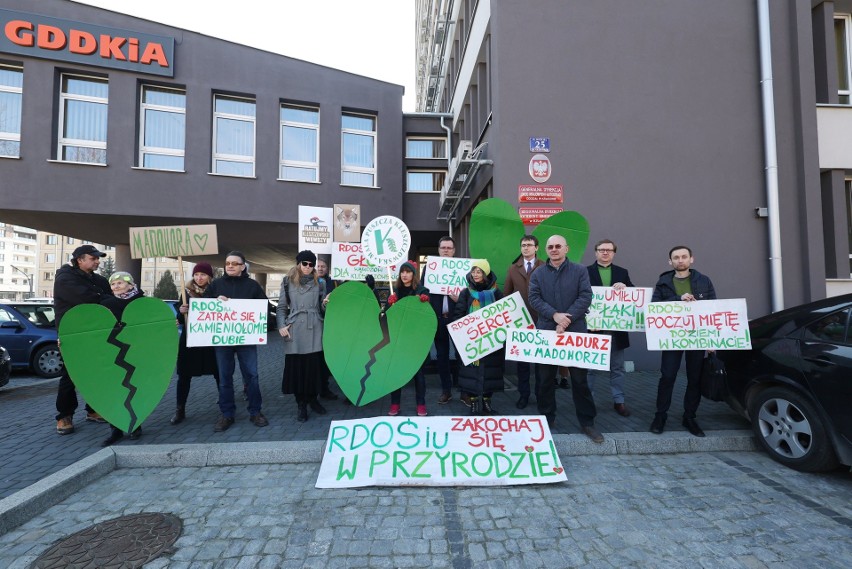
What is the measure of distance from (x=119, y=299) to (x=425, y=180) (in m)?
11.4

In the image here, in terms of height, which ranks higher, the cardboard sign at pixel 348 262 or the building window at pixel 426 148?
the building window at pixel 426 148

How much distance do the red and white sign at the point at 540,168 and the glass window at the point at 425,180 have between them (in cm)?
729

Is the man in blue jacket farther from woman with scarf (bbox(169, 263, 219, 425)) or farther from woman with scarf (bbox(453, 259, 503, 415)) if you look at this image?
woman with scarf (bbox(169, 263, 219, 425))

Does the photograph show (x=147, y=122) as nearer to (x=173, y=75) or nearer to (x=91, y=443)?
(x=173, y=75)

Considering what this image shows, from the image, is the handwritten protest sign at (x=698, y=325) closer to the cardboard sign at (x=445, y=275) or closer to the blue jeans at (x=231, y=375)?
the cardboard sign at (x=445, y=275)

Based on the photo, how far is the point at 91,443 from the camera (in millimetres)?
3990

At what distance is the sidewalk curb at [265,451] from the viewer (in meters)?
3.34

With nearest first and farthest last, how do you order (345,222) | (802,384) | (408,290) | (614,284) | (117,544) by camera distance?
(117,544) < (802,384) < (408,290) < (614,284) < (345,222)

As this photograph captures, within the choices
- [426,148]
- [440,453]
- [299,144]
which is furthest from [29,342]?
[426,148]

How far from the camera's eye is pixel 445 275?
5.21m

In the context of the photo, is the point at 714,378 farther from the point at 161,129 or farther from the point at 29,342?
the point at 161,129

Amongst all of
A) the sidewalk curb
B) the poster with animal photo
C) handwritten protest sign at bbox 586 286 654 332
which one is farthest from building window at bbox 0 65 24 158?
handwritten protest sign at bbox 586 286 654 332

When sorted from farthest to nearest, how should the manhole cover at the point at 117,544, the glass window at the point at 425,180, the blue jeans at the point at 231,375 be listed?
the glass window at the point at 425,180 < the blue jeans at the point at 231,375 < the manhole cover at the point at 117,544

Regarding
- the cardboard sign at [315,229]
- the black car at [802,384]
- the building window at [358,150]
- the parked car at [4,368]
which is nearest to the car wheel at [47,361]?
the parked car at [4,368]
